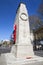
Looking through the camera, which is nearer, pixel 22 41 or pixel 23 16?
pixel 22 41

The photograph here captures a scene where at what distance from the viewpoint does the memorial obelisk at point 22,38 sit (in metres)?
8.45

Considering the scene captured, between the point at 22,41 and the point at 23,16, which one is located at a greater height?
the point at 23,16

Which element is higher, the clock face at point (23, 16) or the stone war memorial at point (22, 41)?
the clock face at point (23, 16)

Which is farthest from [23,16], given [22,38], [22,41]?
[22,41]

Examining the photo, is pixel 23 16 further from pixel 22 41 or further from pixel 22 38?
pixel 22 41

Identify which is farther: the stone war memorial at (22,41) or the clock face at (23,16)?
the clock face at (23,16)

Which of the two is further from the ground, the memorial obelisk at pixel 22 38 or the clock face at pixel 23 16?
the clock face at pixel 23 16

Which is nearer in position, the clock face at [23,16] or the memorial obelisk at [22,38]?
the memorial obelisk at [22,38]

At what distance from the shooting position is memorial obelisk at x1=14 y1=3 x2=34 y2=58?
845 cm

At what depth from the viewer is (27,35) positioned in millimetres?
9078

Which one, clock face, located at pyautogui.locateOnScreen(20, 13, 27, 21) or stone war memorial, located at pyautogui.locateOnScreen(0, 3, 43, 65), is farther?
clock face, located at pyautogui.locateOnScreen(20, 13, 27, 21)

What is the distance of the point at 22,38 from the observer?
8844mm


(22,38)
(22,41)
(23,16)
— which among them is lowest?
(22,41)

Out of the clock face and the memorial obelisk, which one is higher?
the clock face
